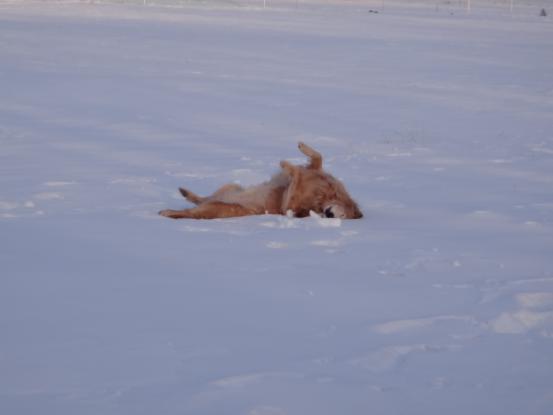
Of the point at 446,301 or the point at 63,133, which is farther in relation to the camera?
the point at 63,133

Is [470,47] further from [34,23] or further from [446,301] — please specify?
[446,301]

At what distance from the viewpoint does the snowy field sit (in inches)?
137

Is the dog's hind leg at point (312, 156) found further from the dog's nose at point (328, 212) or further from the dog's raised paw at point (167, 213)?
the dog's raised paw at point (167, 213)

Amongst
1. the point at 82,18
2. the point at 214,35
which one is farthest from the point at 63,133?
the point at 82,18

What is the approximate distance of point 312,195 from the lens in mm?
7039

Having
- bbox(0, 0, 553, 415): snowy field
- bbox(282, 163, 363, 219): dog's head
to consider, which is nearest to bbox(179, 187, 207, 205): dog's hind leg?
bbox(0, 0, 553, 415): snowy field

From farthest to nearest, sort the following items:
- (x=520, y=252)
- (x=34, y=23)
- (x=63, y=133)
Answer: (x=34, y=23)
(x=63, y=133)
(x=520, y=252)

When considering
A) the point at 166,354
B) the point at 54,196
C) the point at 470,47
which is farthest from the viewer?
the point at 470,47

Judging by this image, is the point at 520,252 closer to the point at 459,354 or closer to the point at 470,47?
the point at 459,354

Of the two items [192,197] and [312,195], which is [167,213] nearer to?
[192,197]

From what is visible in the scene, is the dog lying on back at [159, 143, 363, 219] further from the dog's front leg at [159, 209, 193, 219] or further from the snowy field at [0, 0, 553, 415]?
the snowy field at [0, 0, 553, 415]

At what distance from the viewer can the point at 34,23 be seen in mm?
31266

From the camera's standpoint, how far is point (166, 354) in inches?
149

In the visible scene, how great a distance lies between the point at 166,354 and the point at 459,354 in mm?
1201
